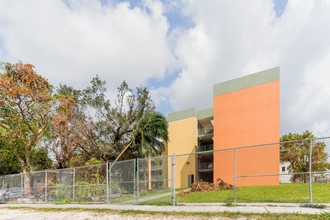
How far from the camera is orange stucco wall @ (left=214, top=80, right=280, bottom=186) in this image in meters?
24.3

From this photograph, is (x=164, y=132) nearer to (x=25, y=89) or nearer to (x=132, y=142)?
(x=132, y=142)

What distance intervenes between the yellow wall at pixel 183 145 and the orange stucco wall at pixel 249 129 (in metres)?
6.54

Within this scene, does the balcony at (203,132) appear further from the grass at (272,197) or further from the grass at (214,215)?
the grass at (214,215)

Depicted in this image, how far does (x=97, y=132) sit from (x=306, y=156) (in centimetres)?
1968

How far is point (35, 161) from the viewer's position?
31281mm

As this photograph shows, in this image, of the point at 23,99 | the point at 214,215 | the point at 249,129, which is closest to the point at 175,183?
the point at 214,215

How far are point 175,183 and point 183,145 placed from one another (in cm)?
2302

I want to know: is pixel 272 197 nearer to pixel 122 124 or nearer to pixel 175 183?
Answer: pixel 175 183

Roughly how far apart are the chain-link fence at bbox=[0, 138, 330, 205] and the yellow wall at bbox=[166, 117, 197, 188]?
693 cm

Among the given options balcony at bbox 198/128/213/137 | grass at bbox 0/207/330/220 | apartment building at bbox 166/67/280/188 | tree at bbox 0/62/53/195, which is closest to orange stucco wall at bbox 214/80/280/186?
apartment building at bbox 166/67/280/188

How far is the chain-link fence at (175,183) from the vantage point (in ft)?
39.7

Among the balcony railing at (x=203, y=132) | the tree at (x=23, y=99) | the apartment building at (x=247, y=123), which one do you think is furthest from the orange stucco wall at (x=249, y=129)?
the tree at (x=23, y=99)

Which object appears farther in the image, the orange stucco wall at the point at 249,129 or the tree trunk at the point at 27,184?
the orange stucco wall at the point at 249,129

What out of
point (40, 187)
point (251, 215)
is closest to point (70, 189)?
point (40, 187)
